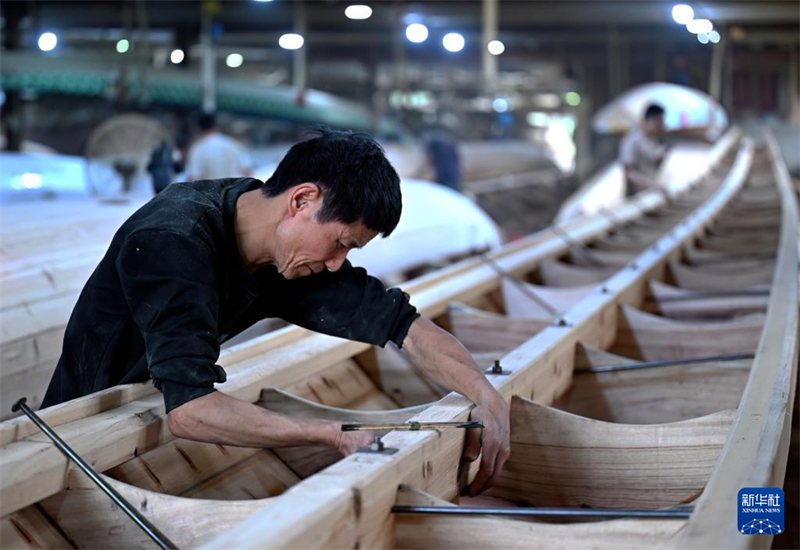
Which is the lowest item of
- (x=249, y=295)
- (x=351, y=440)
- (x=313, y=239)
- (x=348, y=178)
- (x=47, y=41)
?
(x=351, y=440)

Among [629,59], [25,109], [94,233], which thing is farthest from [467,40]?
[94,233]

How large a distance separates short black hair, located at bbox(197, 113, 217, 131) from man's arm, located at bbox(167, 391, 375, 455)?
511 cm

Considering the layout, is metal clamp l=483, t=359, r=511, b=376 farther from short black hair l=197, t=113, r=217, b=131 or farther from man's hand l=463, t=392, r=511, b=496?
short black hair l=197, t=113, r=217, b=131

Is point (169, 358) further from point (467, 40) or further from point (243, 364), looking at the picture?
point (467, 40)

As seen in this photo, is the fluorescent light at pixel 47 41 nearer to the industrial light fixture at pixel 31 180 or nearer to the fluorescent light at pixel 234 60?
the industrial light fixture at pixel 31 180

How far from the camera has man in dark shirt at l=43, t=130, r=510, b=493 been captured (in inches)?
69.9

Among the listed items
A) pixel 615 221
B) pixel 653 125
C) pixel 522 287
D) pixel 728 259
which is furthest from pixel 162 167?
pixel 653 125

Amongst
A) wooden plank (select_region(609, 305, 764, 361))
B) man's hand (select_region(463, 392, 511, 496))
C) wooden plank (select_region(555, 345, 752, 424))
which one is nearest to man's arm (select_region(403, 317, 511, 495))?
man's hand (select_region(463, 392, 511, 496))

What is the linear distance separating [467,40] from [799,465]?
1370 centimetres

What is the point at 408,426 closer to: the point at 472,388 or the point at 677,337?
the point at 472,388

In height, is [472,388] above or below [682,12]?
below

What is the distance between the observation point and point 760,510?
157cm

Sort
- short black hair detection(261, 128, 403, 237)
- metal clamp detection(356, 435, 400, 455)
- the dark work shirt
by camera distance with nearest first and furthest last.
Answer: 1. metal clamp detection(356, 435, 400, 455)
2. the dark work shirt
3. short black hair detection(261, 128, 403, 237)

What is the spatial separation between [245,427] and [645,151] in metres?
7.65
